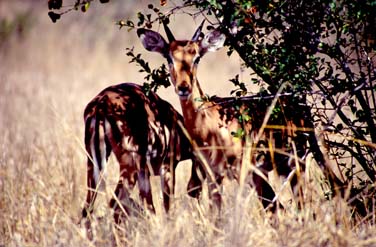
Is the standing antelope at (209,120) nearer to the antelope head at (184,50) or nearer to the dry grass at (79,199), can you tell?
the antelope head at (184,50)

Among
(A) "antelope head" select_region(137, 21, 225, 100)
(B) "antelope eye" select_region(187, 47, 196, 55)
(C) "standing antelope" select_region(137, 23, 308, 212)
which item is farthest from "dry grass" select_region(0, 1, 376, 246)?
(B) "antelope eye" select_region(187, 47, 196, 55)

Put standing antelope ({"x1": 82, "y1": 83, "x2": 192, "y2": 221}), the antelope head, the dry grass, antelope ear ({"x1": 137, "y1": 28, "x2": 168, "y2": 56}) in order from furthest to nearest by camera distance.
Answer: antelope ear ({"x1": 137, "y1": 28, "x2": 168, "y2": 56}), standing antelope ({"x1": 82, "y1": 83, "x2": 192, "y2": 221}), the antelope head, the dry grass

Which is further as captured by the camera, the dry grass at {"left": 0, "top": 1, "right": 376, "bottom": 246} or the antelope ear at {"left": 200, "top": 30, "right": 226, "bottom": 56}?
the antelope ear at {"left": 200, "top": 30, "right": 226, "bottom": 56}

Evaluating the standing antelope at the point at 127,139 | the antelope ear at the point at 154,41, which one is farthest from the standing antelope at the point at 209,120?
the standing antelope at the point at 127,139

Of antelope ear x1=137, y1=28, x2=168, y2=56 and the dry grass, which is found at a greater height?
antelope ear x1=137, y1=28, x2=168, y2=56

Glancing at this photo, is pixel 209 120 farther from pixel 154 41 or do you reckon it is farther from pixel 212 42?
pixel 154 41

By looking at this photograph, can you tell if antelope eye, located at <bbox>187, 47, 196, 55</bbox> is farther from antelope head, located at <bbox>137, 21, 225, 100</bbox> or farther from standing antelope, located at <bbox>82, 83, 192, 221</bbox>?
standing antelope, located at <bbox>82, 83, 192, 221</bbox>

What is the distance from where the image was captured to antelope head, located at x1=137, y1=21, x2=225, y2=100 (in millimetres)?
6570

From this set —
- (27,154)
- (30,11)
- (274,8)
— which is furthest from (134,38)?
(274,8)

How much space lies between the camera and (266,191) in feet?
24.3

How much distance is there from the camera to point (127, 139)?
677 centimetres

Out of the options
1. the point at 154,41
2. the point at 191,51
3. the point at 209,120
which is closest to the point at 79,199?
the point at 209,120

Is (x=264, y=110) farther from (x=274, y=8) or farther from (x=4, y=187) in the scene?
(x=4, y=187)

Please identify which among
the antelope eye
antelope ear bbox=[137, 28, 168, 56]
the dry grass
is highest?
antelope ear bbox=[137, 28, 168, 56]
